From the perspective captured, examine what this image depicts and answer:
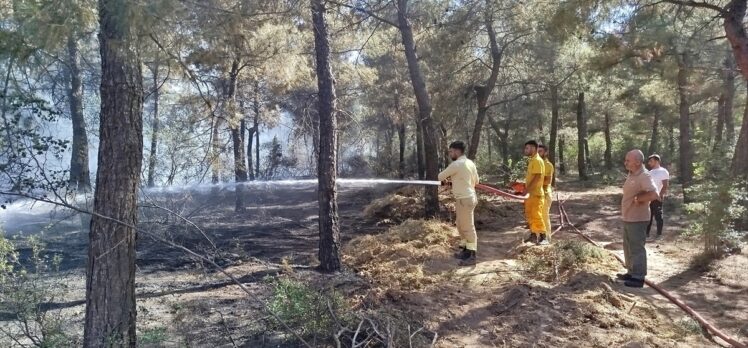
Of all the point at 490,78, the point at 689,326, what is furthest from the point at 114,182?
the point at 490,78

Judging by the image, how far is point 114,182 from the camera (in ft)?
14.5

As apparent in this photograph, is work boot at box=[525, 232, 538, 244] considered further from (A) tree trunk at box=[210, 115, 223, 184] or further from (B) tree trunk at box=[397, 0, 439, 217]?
(A) tree trunk at box=[210, 115, 223, 184]

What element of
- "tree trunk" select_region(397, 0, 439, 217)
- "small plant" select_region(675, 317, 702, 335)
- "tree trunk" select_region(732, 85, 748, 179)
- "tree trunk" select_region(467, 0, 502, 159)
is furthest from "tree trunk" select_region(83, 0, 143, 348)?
"tree trunk" select_region(467, 0, 502, 159)

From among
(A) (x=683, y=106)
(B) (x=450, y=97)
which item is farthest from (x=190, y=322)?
(A) (x=683, y=106)

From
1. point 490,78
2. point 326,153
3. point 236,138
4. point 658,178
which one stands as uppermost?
point 490,78

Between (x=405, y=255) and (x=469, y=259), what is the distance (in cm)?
115

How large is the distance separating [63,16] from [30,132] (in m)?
1.66

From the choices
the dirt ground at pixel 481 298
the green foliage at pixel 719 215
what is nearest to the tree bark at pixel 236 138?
the dirt ground at pixel 481 298

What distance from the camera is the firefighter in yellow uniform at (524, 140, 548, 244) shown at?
834cm

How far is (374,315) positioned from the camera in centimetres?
498

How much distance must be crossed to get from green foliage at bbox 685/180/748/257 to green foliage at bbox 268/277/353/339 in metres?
5.47

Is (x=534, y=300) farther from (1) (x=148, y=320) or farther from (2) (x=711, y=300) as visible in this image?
(1) (x=148, y=320)

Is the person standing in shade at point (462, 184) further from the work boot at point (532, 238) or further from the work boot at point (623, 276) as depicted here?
the work boot at point (623, 276)

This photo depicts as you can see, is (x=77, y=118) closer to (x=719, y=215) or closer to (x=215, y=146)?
(x=215, y=146)
